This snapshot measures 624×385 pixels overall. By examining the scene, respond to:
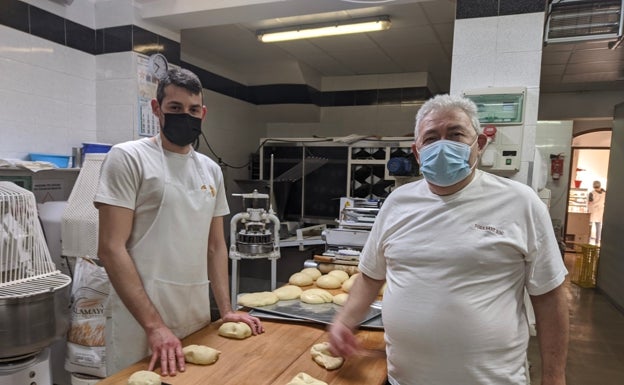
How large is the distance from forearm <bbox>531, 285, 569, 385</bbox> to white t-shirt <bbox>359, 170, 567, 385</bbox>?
1.9 inches

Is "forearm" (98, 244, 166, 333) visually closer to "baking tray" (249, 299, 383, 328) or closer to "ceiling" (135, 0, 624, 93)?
"baking tray" (249, 299, 383, 328)

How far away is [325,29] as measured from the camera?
3779 millimetres

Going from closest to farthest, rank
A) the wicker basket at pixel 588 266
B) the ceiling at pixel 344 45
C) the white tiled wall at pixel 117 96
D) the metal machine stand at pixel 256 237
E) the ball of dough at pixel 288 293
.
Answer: the ball of dough at pixel 288 293 → the metal machine stand at pixel 256 237 → the ceiling at pixel 344 45 → the white tiled wall at pixel 117 96 → the wicker basket at pixel 588 266

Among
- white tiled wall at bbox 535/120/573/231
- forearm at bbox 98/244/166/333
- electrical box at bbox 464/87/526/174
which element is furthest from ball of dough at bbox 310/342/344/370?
white tiled wall at bbox 535/120/573/231

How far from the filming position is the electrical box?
2301 millimetres

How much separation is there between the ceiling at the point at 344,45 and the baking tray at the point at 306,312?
1.59m

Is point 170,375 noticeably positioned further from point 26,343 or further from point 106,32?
point 106,32

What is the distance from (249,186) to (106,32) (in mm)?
2167

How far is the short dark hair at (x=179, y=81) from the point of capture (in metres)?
1.45

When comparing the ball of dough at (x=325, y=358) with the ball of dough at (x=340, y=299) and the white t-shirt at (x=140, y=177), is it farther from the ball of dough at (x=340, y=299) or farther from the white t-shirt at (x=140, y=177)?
the white t-shirt at (x=140, y=177)

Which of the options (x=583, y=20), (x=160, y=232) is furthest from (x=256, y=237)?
(x=583, y=20)

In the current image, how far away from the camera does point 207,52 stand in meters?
4.81

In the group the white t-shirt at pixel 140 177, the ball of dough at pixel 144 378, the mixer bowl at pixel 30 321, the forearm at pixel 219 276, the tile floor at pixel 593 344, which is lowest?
the tile floor at pixel 593 344

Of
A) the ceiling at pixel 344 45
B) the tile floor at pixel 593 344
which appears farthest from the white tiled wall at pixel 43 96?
the tile floor at pixel 593 344
